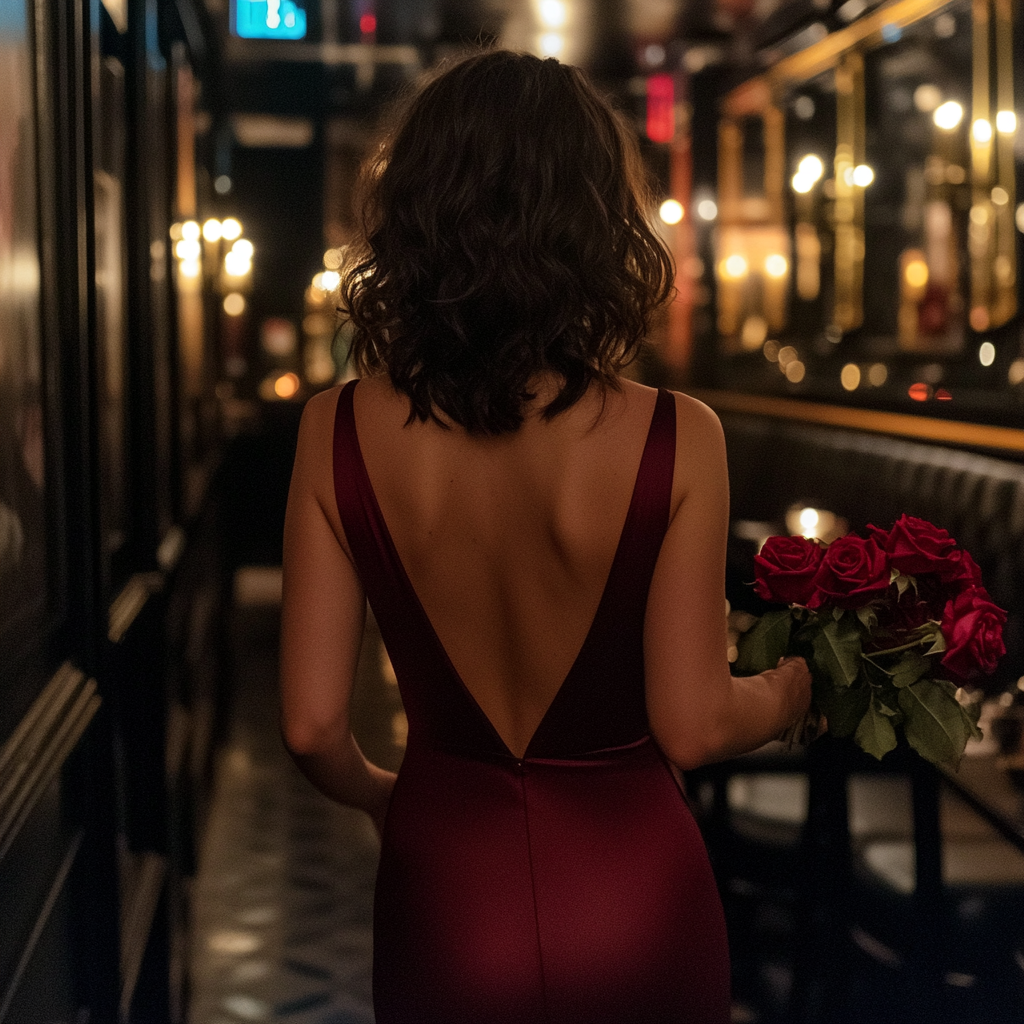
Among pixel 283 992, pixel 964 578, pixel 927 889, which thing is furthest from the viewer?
pixel 283 992

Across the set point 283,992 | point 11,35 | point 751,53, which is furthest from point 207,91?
point 11,35

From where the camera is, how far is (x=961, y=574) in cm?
156

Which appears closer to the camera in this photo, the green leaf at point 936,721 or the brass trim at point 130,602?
the green leaf at point 936,721

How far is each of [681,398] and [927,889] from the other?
5.28 ft

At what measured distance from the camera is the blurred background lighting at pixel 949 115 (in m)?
6.72

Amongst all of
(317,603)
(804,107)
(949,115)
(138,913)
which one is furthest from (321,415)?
(804,107)

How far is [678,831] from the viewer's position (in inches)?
55.1

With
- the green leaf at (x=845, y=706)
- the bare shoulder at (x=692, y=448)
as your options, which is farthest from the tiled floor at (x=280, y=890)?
the bare shoulder at (x=692, y=448)

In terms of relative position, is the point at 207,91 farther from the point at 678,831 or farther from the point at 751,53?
the point at 678,831

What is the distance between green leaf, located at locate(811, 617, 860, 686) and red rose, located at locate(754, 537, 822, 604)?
0.15 feet

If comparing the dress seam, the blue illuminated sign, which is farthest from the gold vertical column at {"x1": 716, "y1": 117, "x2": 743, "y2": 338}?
the dress seam

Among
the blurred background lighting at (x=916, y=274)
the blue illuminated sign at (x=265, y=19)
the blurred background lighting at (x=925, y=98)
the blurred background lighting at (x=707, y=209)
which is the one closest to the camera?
the blue illuminated sign at (x=265, y=19)

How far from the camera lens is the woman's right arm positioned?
131 centimetres

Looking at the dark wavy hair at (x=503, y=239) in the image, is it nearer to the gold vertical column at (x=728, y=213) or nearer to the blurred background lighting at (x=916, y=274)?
the blurred background lighting at (x=916, y=274)
